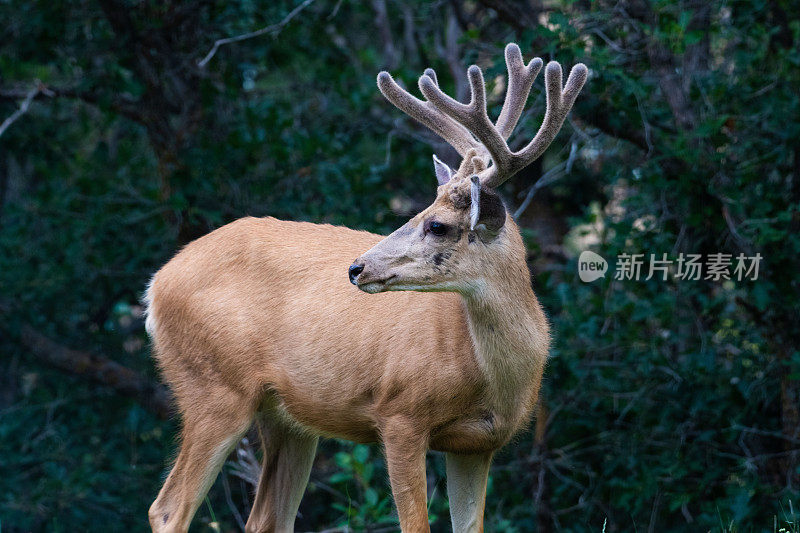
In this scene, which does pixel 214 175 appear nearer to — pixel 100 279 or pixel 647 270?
pixel 100 279

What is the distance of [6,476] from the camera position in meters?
8.76

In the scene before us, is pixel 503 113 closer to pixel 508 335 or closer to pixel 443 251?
pixel 443 251

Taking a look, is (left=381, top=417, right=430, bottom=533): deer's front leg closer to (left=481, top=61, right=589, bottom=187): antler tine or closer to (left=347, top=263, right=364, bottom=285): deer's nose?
(left=347, top=263, right=364, bottom=285): deer's nose

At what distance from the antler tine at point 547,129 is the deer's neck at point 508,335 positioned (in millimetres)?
432

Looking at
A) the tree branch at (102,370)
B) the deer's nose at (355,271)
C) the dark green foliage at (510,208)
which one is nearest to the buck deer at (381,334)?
the deer's nose at (355,271)

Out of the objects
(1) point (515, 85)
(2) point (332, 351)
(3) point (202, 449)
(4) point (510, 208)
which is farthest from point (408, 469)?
(4) point (510, 208)

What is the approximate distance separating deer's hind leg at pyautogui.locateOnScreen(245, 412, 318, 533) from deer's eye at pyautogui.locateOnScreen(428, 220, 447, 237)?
1640 millimetres

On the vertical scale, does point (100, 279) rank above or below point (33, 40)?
below

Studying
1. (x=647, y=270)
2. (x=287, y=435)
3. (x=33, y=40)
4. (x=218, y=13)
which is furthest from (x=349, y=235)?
(x=33, y=40)

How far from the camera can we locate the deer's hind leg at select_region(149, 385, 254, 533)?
192 inches

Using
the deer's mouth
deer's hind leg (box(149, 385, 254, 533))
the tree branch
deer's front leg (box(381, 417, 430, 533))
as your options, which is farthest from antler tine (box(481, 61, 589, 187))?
the tree branch

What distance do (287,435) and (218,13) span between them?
391 cm

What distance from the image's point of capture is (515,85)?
4.68m

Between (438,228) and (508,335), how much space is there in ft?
1.88
